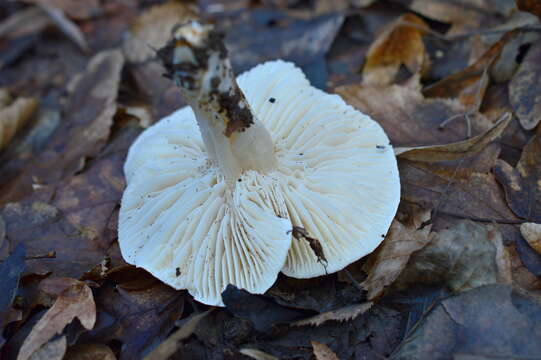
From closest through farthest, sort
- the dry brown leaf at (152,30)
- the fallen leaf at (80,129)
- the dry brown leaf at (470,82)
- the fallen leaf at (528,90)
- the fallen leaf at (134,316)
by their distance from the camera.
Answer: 1. the fallen leaf at (134,316)
2. the fallen leaf at (528,90)
3. the dry brown leaf at (470,82)
4. the fallen leaf at (80,129)
5. the dry brown leaf at (152,30)

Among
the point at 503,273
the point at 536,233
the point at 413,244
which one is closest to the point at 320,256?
the point at 413,244

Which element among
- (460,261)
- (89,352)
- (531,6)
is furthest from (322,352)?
(531,6)

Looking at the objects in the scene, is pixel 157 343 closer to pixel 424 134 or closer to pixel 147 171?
pixel 147 171

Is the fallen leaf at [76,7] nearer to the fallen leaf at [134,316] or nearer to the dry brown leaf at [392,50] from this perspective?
the dry brown leaf at [392,50]

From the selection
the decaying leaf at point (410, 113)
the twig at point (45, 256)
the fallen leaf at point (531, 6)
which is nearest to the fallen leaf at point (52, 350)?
the twig at point (45, 256)

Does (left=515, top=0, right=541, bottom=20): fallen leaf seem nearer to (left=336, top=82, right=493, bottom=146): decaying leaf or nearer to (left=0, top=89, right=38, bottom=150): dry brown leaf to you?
(left=336, top=82, right=493, bottom=146): decaying leaf
